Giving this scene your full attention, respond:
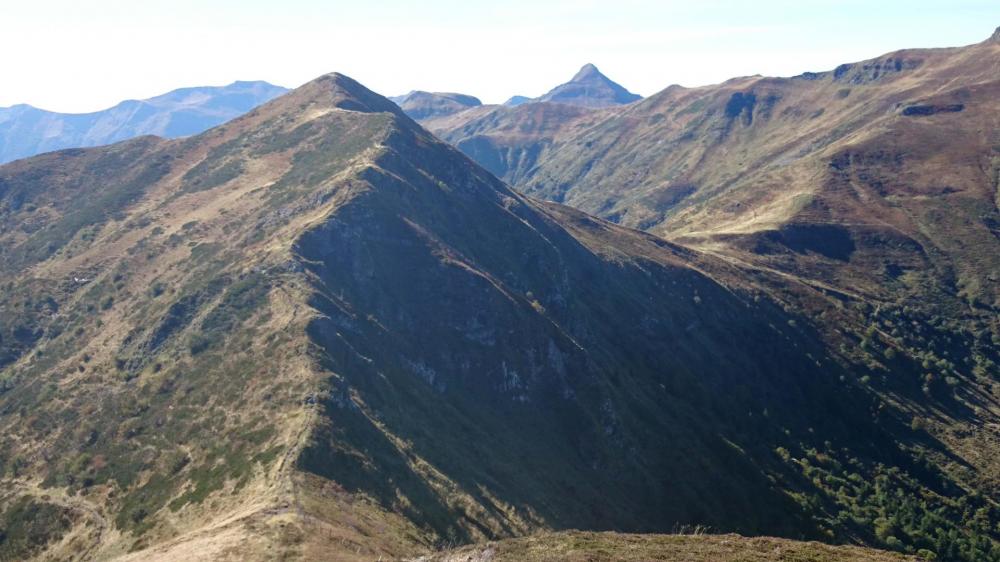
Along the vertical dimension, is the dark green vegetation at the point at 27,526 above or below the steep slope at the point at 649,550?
below

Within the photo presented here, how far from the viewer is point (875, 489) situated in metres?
119

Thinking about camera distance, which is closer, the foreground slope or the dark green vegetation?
the dark green vegetation

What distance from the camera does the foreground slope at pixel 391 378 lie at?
6881cm

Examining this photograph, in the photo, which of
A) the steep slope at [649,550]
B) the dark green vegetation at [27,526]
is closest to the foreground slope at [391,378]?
the dark green vegetation at [27,526]

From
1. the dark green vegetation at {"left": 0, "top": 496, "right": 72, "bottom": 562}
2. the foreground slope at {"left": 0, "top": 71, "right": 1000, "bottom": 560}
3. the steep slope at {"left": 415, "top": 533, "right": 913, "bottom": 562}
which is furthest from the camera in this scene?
the foreground slope at {"left": 0, "top": 71, "right": 1000, "bottom": 560}

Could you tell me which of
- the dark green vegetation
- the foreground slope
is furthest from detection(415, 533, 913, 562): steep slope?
the dark green vegetation

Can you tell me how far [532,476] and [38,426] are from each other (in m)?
66.6

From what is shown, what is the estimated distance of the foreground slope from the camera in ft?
226

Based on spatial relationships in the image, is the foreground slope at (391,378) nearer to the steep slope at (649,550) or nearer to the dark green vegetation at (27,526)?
the dark green vegetation at (27,526)

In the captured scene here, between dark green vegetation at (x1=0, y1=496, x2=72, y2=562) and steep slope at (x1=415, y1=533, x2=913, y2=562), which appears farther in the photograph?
dark green vegetation at (x1=0, y1=496, x2=72, y2=562)

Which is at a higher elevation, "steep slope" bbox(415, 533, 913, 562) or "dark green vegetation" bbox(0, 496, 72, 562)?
"steep slope" bbox(415, 533, 913, 562)

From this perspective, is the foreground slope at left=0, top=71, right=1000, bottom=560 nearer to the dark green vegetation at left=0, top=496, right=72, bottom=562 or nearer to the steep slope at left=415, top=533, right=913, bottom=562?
the dark green vegetation at left=0, top=496, right=72, bottom=562

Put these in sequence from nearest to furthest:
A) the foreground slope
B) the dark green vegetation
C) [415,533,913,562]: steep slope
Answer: [415,533,913,562]: steep slope → the dark green vegetation → the foreground slope

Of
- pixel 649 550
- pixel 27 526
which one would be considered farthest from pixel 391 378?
pixel 649 550
